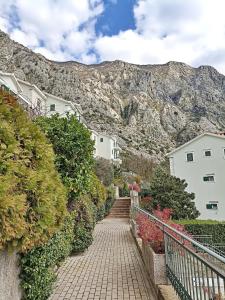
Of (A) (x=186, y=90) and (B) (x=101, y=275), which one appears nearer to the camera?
(B) (x=101, y=275)

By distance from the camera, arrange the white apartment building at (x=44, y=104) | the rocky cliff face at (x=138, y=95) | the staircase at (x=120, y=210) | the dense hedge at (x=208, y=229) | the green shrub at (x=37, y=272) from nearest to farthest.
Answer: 1. the green shrub at (x=37, y=272)
2. the white apartment building at (x=44, y=104)
3. the dense hedge at (x=208, y=229)
4. the staircase at (x=120, y=210)
5. the rocky cliff face at (x=138, y=95)

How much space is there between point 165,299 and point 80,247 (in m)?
6.32

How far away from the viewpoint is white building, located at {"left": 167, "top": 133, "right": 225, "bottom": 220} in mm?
29472

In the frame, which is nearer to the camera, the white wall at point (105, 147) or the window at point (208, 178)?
the window at point (208, 178)

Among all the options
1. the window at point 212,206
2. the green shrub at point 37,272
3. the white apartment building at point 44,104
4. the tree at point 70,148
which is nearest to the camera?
the green shrub at point 37,272

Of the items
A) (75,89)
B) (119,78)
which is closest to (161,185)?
(75,89)

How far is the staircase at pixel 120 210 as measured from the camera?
95.1ft

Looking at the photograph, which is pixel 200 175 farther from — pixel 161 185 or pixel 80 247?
pixel 80 247

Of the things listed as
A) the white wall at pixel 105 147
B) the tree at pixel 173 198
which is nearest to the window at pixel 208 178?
the tree at pixel 173 198

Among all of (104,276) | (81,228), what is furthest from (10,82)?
(104,276)

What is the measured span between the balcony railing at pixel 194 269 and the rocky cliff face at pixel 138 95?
67.1m

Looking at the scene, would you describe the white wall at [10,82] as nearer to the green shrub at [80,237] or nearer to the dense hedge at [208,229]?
the dense hedge at [208,229]

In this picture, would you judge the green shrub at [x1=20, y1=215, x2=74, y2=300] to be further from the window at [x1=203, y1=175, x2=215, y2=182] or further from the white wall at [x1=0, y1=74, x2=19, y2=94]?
the window at [x1=203, y1=175, x2=215, y2=182]

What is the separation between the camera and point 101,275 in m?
8.38
